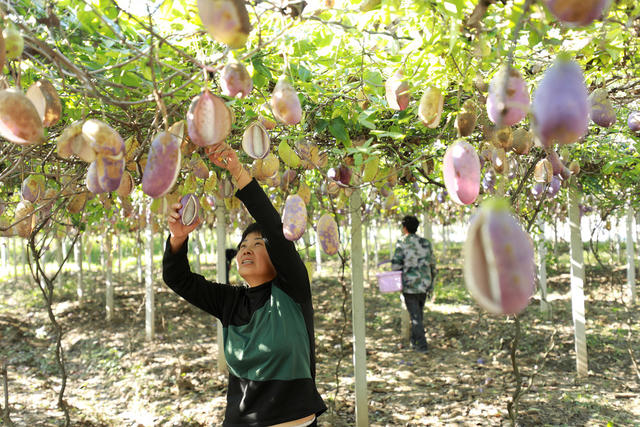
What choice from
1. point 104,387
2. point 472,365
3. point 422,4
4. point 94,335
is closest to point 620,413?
point 472,365

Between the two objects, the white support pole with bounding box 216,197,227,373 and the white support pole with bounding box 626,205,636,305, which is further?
the white support pole with bounding box 626,205,636,305

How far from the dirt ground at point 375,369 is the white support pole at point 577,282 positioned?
0.20 m

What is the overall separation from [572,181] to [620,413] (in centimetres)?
145

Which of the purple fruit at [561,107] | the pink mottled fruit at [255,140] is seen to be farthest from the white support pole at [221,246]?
the purple fruit at [561,107]

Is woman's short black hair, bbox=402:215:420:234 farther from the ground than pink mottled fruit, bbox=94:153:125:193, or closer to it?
farther from the ground

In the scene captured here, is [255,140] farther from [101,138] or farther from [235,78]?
[101,138]

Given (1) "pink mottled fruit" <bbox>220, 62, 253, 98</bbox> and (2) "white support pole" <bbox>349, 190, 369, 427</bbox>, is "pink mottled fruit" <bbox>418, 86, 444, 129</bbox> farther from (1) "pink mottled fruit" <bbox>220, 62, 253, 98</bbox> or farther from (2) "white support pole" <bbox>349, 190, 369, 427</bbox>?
(2) "white support pole" <bbox>349, 190, 369, 427</bbox>

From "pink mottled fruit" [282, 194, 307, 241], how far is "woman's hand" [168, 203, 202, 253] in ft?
0.69

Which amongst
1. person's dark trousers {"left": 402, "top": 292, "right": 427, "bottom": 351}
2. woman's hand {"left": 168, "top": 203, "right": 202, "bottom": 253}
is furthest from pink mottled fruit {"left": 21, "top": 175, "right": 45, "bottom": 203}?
person's dark trousers {"left": 402, "top": 292, "right": 427, "bottom": 351}

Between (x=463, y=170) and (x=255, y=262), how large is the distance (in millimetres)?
886

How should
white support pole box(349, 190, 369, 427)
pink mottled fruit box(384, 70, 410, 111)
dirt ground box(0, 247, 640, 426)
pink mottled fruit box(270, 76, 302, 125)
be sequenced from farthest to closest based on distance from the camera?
dirt ground box(0, 247, 640, 426) → white support pole box(349, 190, 369, 427) → pink mottled fruit box(384, 70, 410, 111) → pink mottled fruit box(270, 76, 302, 125)

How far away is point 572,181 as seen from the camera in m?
3.22

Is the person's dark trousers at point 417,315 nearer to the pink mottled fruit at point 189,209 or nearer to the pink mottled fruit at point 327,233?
the pink mottled fruit at point 327,233

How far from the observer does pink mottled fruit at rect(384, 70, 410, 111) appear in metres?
0.97
